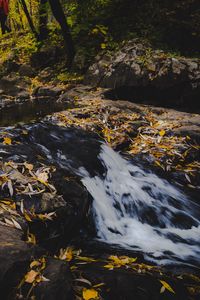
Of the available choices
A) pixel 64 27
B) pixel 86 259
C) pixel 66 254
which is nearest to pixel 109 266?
pixel 86 259

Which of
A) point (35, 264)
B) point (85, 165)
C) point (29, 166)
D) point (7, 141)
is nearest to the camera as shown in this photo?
point (35, 264)

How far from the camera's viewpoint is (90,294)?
8.50 ft

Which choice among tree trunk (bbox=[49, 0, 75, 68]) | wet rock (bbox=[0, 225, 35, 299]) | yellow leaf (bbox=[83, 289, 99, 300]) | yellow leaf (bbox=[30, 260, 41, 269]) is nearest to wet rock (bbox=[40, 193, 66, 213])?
wet rock (bbox=[0, 225, 35, 299])

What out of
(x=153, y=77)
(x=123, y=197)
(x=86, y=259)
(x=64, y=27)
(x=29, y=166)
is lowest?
(x=123, y=197)

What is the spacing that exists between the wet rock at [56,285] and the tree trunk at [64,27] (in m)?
10.8

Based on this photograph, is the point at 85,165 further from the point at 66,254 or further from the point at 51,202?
the point at 66,254

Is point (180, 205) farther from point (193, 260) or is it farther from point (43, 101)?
point (43, 101)

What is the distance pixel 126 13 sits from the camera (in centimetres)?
1308

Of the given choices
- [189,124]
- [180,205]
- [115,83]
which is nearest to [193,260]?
[180,205]

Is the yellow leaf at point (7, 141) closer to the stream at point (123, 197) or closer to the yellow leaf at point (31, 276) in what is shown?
the stream at point (123, 197)

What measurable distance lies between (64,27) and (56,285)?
36.7 feet

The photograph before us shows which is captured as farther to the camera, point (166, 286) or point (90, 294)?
point (166, 286)

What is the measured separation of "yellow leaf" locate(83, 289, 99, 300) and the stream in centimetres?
115

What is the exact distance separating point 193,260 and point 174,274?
1.70 feet
